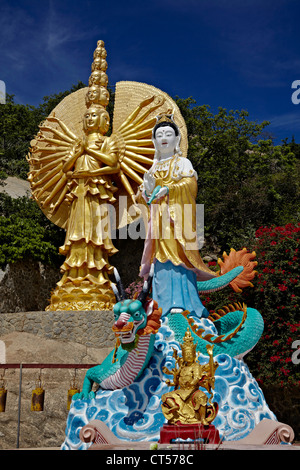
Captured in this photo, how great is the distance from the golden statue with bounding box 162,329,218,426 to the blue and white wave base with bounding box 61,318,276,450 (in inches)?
32.3

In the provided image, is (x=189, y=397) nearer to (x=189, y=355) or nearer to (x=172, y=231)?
(x=189, y=355)

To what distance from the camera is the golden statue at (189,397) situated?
4.58m

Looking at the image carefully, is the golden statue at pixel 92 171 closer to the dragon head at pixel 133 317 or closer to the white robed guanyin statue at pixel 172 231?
the white robed guanyin statue at pixel 172 231

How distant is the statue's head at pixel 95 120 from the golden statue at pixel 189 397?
7.76 meters

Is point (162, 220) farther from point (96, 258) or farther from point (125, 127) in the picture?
point (125, 127)

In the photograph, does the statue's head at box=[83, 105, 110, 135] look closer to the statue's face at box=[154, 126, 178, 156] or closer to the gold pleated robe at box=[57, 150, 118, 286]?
the gold pleated robe at box=[57, 150, 118, 286]

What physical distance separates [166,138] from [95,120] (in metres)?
4.42

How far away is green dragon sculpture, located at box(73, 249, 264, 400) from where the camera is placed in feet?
17.3

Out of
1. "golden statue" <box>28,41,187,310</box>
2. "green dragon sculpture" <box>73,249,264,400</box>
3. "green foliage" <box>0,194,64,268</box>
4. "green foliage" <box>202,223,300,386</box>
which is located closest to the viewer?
"green dragon sculpture" <box>73,249,264,400</box>

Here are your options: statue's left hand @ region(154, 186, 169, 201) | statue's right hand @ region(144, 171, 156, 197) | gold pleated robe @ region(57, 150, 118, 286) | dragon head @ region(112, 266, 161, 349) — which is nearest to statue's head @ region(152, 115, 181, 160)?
statue's right hand @ region(144, 171, 156, 197)

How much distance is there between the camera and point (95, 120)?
11.6 meters

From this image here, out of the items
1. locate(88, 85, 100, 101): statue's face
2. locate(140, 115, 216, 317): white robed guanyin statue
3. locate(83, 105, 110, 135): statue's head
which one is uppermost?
locate(88, 85, 100, 101): statue's face

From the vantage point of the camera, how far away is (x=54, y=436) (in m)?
7.21

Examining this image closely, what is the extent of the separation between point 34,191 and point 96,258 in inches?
95.3
